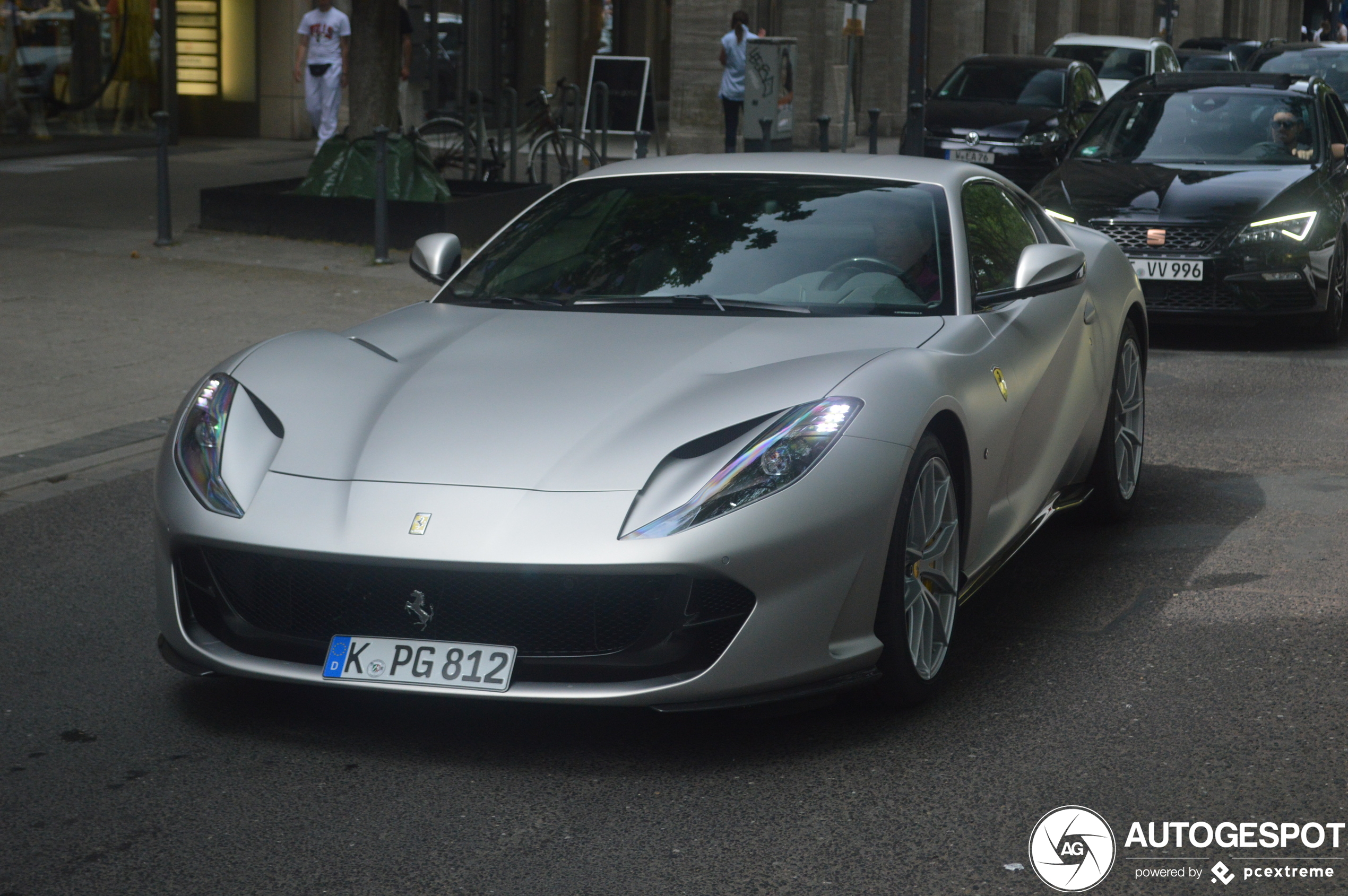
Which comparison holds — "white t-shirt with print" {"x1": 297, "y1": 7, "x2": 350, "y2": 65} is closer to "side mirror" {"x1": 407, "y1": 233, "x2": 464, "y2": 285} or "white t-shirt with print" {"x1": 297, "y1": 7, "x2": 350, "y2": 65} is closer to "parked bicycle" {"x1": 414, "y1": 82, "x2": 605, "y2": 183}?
"parked bicycle" {"x1": 414, "y1": 82, "x2": 605, "y2": 183}

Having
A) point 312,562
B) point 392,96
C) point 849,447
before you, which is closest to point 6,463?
point 312,562

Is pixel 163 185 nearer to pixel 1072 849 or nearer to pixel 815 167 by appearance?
pixel 815 167

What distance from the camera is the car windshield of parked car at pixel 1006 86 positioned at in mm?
20672

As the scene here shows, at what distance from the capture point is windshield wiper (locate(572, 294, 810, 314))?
5008 millimetres

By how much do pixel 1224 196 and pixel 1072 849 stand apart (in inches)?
321

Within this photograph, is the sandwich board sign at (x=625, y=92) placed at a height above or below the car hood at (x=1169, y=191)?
above

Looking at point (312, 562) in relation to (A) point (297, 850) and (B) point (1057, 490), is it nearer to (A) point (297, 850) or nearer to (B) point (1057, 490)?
(A) point (297, 850)

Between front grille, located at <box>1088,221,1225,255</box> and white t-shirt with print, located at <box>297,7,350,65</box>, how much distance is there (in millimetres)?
10620

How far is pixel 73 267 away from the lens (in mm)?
13031

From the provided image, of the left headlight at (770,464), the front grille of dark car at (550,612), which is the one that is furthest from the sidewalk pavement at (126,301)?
the left headlight at (770,464)

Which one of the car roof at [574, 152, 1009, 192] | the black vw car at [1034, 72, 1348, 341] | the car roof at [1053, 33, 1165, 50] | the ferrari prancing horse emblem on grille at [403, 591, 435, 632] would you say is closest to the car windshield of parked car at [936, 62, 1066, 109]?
the car roof at [1053, 33, 1165, 50]

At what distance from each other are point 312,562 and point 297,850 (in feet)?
2.22

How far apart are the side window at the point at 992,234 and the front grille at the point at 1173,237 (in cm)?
489

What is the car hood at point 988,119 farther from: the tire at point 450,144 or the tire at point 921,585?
the tire at point 921,585
